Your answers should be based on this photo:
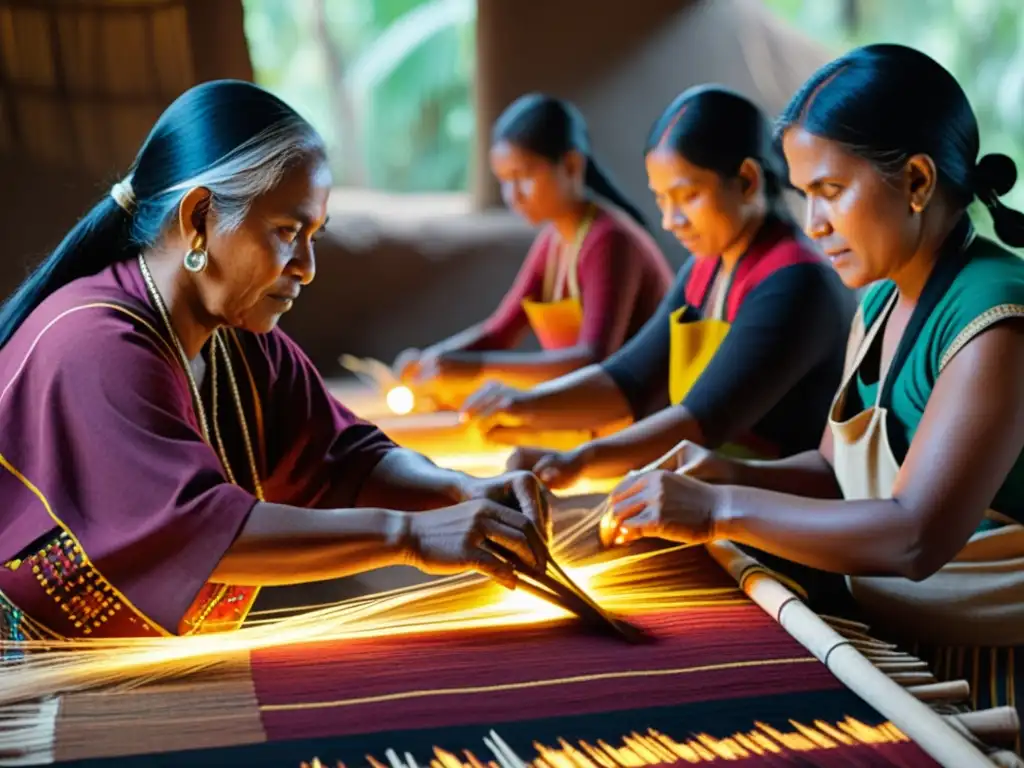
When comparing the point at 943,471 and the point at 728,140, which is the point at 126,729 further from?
the point at 728,140

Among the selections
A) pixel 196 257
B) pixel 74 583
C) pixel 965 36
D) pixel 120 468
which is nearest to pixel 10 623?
pixel 74 583

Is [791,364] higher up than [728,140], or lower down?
lower down

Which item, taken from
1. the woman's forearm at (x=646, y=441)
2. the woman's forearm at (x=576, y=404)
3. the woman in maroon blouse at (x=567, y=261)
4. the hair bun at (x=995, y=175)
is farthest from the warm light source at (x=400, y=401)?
the hair bun at (x=995, y=175)

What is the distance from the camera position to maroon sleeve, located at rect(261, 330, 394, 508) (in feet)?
6.03

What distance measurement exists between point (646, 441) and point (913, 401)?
59 cm

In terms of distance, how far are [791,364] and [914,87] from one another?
67cm

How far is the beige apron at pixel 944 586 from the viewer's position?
1.67 m

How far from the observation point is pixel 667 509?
1586 millimetres

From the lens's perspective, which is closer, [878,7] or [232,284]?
[232,284]

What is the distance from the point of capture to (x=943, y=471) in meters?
1.53

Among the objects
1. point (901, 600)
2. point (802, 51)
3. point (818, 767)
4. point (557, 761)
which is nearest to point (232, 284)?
point (557, 761)

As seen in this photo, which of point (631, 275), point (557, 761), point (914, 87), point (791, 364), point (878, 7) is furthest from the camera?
point (878, 7)

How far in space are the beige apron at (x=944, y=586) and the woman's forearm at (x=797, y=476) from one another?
5.5 inches

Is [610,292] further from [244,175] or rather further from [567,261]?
[244,175]
